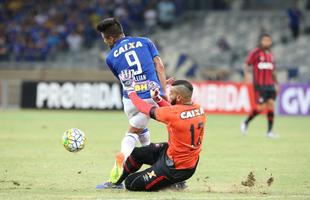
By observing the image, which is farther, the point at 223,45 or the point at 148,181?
the point at 223,45

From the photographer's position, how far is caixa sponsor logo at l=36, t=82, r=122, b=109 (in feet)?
102

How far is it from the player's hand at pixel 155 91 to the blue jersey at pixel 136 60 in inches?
2.5

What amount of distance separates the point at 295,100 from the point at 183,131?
19925 millimetres

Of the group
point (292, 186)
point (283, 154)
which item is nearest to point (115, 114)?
point (283, 154)

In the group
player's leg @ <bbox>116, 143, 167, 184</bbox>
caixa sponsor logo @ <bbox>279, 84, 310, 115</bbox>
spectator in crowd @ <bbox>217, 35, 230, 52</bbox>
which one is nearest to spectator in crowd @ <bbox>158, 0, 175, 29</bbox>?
spectator in crowd @ <bbox>217, 35, 230, 52</bbox>

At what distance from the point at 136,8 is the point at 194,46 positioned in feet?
11.2

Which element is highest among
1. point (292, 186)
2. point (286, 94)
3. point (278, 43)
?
point (278, 43)

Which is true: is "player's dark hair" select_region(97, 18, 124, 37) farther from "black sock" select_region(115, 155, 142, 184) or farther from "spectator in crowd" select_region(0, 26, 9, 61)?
"spectator in crowd" select_region(0, 26, 9, 61)

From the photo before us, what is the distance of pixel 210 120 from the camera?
26.9 m

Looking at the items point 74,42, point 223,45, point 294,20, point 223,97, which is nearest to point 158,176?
point 223,97

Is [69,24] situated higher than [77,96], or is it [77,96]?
[69,24]

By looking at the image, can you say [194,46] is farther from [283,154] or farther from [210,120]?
[283,154]

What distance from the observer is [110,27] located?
10.8m

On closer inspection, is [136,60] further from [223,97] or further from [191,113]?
[223,97]
